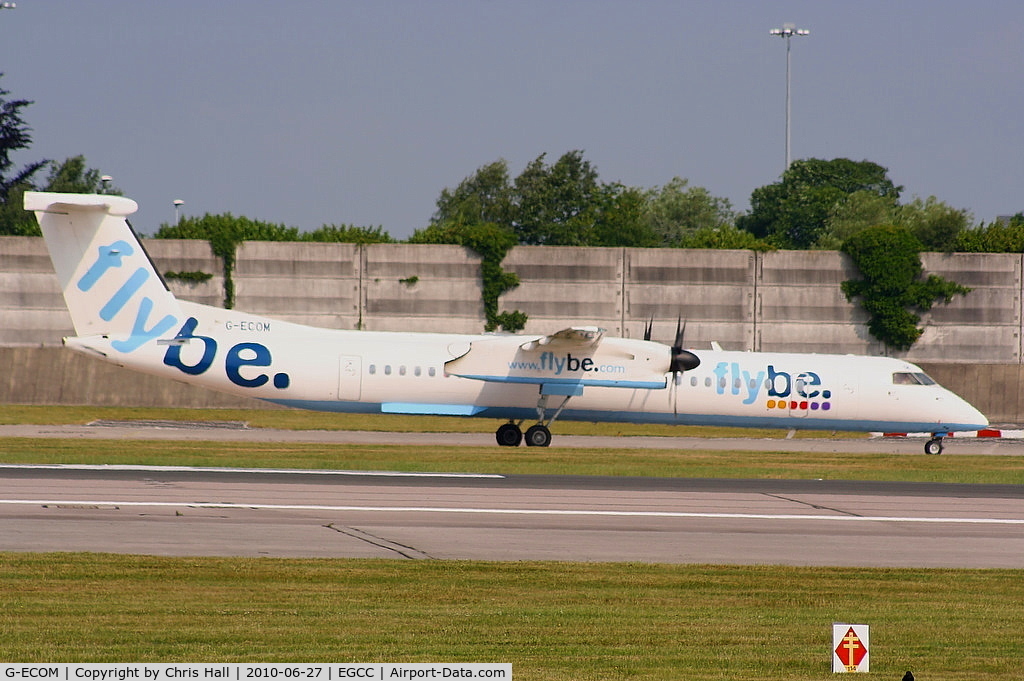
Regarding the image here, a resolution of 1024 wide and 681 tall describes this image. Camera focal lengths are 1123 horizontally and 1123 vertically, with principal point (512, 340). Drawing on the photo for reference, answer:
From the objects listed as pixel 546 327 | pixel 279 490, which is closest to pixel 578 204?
pixel 546 327

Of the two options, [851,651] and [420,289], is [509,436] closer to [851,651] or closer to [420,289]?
[420,289]

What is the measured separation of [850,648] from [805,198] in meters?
87.0

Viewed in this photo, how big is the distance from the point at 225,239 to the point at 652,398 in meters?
21.7

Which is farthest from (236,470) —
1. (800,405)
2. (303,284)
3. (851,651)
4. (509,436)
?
(303,284)

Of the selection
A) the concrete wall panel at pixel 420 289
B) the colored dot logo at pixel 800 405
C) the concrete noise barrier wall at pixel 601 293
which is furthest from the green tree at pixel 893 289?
the colored dot logo at pixel 800 405

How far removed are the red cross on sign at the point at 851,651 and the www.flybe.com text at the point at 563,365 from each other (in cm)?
2230

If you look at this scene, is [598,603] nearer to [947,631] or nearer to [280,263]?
[947,631]

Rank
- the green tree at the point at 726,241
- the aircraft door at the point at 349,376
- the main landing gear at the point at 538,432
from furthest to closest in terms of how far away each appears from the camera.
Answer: the green tree at the point at 726,241
the main landing gear at the point at 538,432
the aircraft door at the point at 349,376

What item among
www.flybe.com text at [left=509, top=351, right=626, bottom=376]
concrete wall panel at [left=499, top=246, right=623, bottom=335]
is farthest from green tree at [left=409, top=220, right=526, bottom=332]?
www.flybe.com text at [left=509, top=351, right=626, bottom=376]

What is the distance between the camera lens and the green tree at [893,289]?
4562 centimetres

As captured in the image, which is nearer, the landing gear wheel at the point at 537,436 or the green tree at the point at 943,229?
the landing gear wheel at the point at 537,436

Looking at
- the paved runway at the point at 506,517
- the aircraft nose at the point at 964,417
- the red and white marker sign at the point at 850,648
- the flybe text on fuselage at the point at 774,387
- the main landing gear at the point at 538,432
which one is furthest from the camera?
the aircraft nose at the point at 964,417

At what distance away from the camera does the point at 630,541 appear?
611 inches

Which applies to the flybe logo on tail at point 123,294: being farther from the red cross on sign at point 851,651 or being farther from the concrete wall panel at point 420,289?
the red cross on sign at point 851,651
